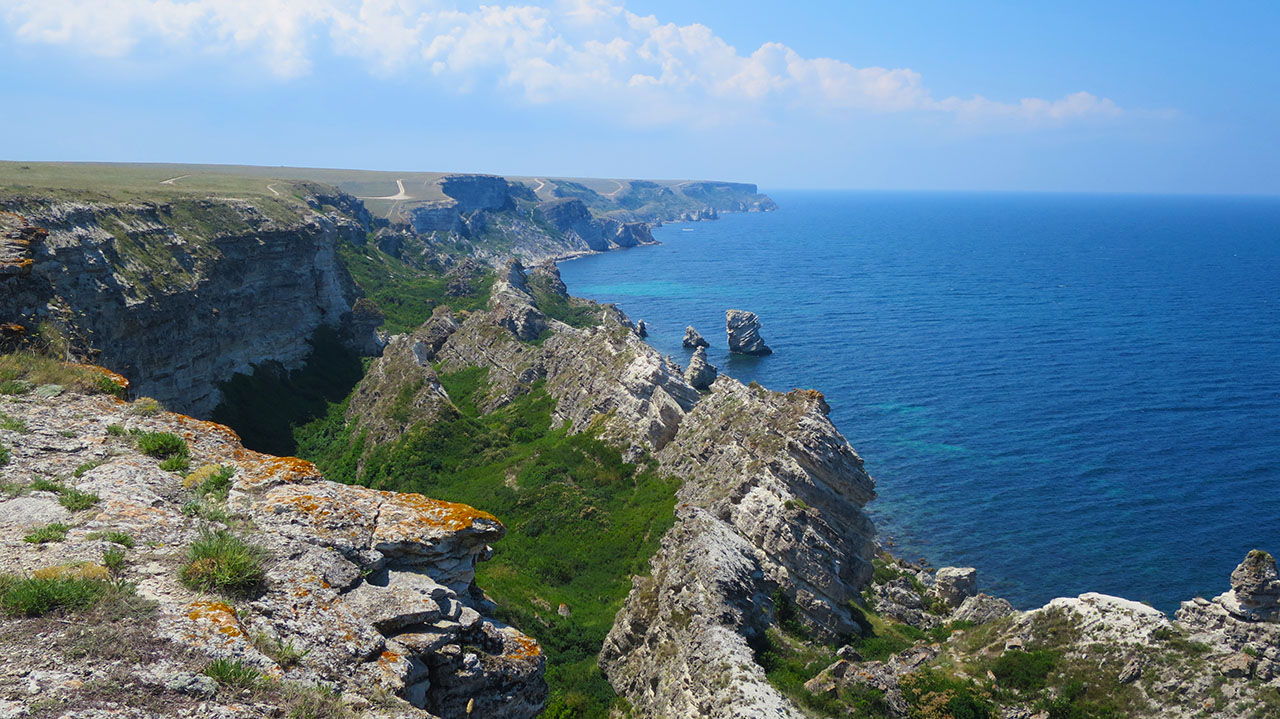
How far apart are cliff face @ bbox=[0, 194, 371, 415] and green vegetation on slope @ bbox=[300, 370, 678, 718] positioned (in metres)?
11.8

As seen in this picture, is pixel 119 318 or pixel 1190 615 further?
pixel 119 318

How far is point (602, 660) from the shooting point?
2952 cm

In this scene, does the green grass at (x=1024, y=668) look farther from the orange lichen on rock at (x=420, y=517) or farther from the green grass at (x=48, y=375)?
the green grass at (x=48, y=375)

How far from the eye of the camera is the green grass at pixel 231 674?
8.20 m

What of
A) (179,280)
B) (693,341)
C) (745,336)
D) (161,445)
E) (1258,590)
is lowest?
(693,341)

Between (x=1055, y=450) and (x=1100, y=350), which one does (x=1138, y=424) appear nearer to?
(x=1055, y=450)

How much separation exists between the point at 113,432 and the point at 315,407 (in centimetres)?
6016

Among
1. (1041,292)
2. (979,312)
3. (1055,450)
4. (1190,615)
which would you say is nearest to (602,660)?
(1190,615)

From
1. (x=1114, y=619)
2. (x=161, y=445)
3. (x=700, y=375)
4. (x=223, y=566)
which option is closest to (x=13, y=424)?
(x=161, y=445)

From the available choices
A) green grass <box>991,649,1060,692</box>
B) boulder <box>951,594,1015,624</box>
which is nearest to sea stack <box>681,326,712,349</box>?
boulder <box>951,594,1015,624</box>

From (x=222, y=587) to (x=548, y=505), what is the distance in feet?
121

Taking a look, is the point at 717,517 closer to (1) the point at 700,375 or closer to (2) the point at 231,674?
(2) the point at 231,674

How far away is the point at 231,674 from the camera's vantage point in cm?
824

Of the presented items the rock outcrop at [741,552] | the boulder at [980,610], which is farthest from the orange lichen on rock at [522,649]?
the boulder at [980,610]
